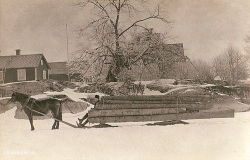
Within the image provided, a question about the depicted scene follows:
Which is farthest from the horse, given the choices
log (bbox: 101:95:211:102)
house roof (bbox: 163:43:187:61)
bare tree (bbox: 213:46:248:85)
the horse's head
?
bare tree (bbox: 213:46:248:85)

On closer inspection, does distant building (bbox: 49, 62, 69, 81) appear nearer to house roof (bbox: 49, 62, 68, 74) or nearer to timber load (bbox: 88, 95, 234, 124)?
house roof (bbox: 49, 62, 68, 74)

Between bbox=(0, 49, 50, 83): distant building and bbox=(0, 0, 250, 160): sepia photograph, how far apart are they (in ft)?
0.04

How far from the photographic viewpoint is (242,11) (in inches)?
165

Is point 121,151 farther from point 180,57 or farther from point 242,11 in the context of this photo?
point 242,11

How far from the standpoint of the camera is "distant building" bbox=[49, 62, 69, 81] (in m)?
3.89

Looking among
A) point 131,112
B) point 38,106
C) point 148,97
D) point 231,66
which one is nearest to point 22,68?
point 38,106

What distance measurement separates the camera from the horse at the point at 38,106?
3838 millimetres

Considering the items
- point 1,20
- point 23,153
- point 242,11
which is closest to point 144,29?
point 242,11

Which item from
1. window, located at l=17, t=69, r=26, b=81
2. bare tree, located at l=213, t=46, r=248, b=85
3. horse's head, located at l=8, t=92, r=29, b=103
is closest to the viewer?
horse's head, located at l=8, t=92, r=29, b=103

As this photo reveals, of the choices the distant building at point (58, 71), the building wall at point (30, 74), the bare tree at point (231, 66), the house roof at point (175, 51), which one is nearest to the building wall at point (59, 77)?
the distant building at point (58, 71)

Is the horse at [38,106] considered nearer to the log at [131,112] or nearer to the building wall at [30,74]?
the building wall at [30,74]

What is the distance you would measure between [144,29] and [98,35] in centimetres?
50

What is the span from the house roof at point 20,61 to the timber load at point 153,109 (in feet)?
2.58

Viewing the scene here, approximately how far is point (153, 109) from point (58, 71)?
107 cm
